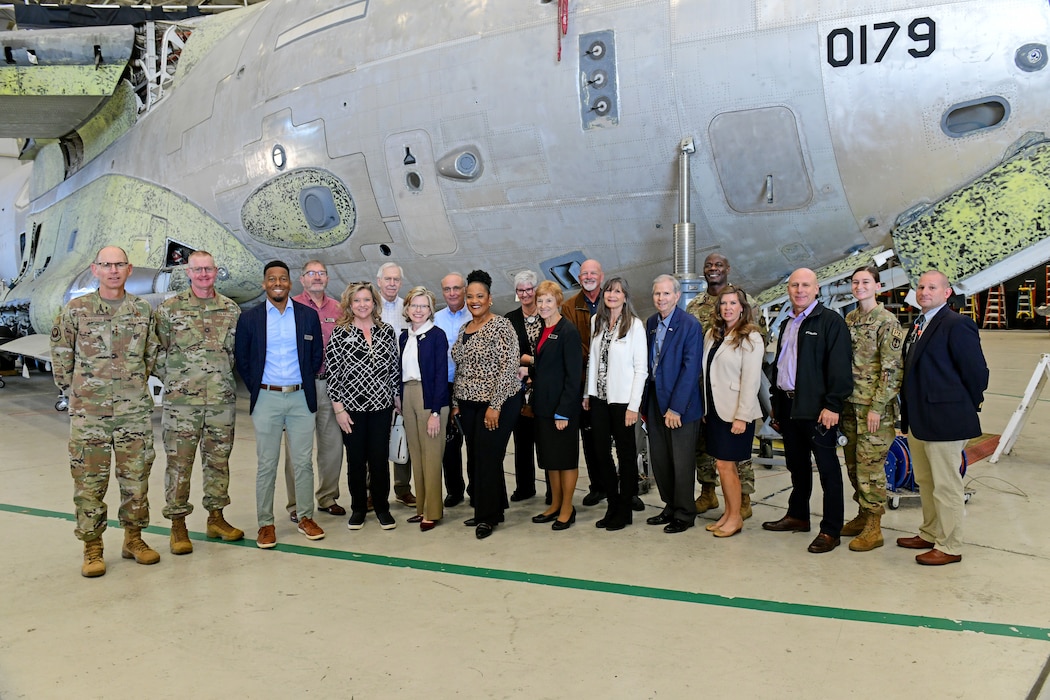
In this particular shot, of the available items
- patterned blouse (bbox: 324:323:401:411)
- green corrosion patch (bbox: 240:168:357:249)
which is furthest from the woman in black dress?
green corrosion patch (bbox: 240:168:357:249)

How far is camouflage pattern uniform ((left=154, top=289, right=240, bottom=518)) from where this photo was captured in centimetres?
457

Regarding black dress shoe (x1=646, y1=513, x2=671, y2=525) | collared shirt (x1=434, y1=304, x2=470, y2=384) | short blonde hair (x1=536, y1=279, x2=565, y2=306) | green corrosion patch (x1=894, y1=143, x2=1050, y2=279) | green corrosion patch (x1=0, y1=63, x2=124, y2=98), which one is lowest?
black dress shoe (x1=646, y1=513, x2=671, y2=525)

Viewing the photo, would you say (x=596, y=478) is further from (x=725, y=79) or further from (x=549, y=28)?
(x=549, y=28)

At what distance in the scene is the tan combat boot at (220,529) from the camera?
4.84m

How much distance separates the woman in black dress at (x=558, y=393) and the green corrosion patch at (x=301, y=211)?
3010 mm

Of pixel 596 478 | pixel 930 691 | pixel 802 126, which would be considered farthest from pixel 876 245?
pixel 930 691

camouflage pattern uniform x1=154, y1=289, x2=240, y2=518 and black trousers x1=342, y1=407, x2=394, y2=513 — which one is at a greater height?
camouflage pattern uniform x1=154, y1=289, x2=240, y2=518

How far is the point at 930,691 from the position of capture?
2914mm

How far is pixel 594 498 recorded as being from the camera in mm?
5609

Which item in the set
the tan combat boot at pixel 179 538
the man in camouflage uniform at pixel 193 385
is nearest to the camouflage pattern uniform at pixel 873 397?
the man in camouflage uniform at pixel 193 385

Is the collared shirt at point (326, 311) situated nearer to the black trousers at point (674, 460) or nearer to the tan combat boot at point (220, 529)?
the tan combat boot at point (220, 529)

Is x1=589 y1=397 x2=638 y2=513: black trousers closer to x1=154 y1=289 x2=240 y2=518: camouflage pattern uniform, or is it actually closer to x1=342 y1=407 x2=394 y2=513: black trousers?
x1=342 y1=407 x2=394 y2=513: black trousers

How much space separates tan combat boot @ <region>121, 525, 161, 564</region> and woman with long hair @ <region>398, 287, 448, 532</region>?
1.60 metres

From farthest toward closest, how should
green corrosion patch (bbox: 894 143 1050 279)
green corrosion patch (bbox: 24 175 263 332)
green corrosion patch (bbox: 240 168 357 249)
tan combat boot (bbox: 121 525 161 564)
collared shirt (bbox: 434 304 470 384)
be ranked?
1. green corrosion patch (bbox: 24 175 263 332)
2. green corrosion patch (bbox: 240 168 357 249)
3. collared shirt (bbox: 434 304 470 384)
4. green corrosion patch (bbox: 894 143 1050 279)
5. tan combat boot (bbox: 121 525 161 564)
